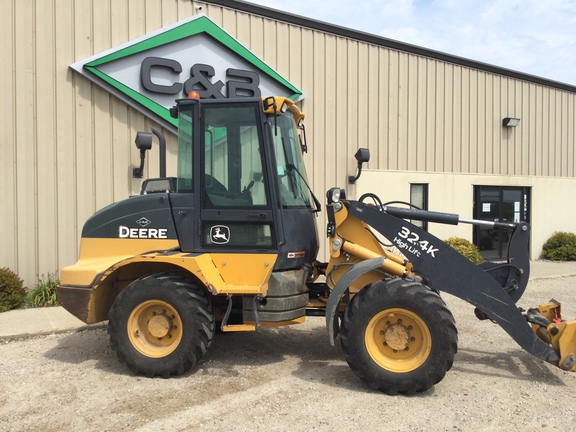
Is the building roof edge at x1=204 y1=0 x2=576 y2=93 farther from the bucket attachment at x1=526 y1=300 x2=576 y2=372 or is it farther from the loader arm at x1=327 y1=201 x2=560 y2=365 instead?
the bucket attachment at x1=526 y1=300 x2=576 y2=372

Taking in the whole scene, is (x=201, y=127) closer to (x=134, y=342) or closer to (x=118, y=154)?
→ (x=134, y=342)

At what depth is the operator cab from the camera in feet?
14.8

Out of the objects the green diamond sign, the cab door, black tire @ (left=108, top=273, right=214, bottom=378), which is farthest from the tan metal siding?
the cab door

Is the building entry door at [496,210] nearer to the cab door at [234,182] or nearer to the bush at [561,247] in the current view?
the bush at [561,247]

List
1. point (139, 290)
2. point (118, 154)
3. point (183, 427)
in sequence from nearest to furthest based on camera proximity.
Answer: point (183, 427), point (139, 290), point (118, 154)

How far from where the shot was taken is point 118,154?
849 centimetres

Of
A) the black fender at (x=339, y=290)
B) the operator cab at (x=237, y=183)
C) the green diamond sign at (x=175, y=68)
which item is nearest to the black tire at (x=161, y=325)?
the operator cab at (x=237, y=183)

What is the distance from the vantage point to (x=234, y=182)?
4.56 m

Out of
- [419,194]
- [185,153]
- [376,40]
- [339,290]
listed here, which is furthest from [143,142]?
[419,194]

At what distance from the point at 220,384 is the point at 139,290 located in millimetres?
1140

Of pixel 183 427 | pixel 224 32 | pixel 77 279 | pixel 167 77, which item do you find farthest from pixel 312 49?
pixel 183 427

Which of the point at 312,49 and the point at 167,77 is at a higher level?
the point at 312,49

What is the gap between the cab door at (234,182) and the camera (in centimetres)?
451

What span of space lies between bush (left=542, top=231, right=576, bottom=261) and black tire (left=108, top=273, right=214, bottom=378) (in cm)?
1195
